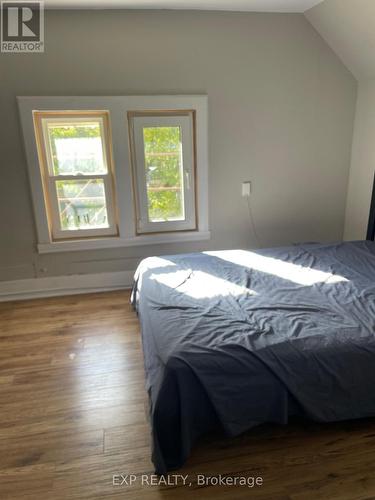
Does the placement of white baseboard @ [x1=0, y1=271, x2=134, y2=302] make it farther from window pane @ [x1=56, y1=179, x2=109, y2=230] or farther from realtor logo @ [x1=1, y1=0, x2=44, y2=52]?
realtor logo @ [x1=1, y1=0, x2=44, y2=52]

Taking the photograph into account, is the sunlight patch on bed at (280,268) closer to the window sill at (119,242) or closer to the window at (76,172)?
the window sill at (119,242)

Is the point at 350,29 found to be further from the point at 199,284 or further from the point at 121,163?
the point at 199,284

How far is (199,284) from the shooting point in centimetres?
236

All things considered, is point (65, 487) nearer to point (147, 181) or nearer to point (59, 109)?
point (147, 181)

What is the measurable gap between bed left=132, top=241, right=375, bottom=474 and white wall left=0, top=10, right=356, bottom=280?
1551 millimetres

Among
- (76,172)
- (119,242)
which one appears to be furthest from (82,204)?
(119,242)

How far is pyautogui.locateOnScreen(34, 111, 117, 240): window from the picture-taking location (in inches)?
124

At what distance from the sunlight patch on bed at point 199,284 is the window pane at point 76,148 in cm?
138

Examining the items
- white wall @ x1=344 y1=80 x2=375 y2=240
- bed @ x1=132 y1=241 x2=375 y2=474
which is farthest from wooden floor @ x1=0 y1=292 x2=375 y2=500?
white wall @ x1=344 y1=80 x2=375 y2=240

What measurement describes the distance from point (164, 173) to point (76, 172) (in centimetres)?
80

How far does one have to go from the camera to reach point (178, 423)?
1.59m

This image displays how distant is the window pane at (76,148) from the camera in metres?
3.17

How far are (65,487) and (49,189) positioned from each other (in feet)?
7.96

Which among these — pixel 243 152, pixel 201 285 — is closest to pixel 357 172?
pixel 243 152
